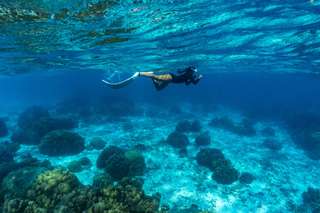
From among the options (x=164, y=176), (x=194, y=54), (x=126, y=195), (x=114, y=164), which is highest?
(x=194, y=54)

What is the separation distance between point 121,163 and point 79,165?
11.7 feet

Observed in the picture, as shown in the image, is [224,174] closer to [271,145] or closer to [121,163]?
[121,163]

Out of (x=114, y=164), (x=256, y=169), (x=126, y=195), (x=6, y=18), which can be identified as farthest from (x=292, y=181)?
(x=6, y=18)

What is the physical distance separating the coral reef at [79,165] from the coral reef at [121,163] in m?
0.91

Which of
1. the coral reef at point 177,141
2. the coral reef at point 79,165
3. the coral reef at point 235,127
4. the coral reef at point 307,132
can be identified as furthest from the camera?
the coral reef at point 235,127

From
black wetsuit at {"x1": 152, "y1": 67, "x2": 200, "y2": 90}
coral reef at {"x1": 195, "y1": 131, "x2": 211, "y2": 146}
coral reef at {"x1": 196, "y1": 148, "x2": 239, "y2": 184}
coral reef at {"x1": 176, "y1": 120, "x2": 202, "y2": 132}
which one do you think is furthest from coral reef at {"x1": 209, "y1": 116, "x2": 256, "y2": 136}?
black wetsuit at {"x1": 152, "y1": 67, "x2": 200, "y2": 90}

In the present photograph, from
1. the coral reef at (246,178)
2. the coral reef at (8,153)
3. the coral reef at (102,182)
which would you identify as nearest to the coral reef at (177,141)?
the coral reef at (246,178)

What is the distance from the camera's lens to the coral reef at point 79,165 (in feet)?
51.9

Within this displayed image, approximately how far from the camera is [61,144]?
61.6 ft

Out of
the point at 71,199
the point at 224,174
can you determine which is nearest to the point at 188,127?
the point at 224,174

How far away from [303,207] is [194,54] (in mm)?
17831

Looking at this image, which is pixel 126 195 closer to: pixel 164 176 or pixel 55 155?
pixel 164 176

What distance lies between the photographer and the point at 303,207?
47.3ft

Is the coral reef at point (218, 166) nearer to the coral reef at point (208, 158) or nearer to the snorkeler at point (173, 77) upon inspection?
the coral reef at point (208, 158)
